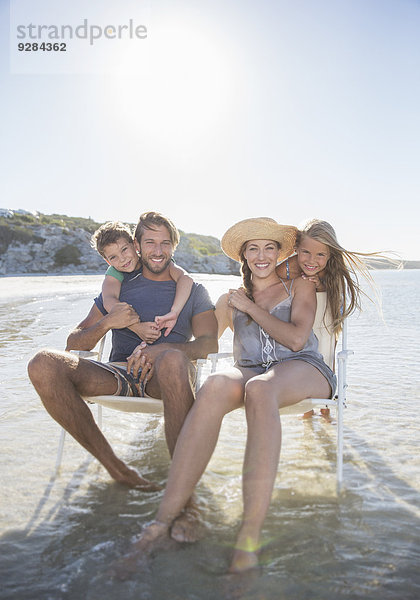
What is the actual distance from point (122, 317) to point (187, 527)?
58.9 inches

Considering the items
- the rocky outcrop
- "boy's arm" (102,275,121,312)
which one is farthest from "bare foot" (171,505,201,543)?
the rocky outcrop

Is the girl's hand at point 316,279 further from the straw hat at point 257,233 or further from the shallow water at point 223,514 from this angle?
the shallow water at point 223,514

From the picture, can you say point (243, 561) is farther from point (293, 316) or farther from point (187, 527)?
point (293, 316)

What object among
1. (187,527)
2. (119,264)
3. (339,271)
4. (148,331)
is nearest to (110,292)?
(119,264)

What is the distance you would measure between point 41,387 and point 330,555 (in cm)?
170

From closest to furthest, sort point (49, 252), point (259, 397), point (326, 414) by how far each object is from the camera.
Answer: point (259, 397) → point (326, 414) → point (49, 252)

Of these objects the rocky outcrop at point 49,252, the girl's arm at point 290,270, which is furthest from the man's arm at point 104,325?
the rocky outcrop at point 49,252

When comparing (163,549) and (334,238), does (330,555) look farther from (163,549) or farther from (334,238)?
(334,238)

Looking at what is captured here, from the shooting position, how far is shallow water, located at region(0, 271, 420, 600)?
197 cm

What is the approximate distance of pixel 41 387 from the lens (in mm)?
2689

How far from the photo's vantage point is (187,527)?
226 cm

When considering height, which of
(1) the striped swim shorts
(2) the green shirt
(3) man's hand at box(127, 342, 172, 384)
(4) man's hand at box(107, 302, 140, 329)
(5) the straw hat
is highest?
(5) the straw hat

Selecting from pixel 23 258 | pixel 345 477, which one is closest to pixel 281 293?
pixel 345 477

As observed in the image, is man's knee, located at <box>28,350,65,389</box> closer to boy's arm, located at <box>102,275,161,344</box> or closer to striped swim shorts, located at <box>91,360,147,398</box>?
striped swim shorts, located at <box>91,360,147,398</box>
